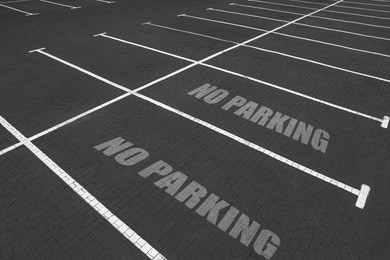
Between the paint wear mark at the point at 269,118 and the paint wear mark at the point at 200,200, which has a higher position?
the paint wear mark at the point at 269,118

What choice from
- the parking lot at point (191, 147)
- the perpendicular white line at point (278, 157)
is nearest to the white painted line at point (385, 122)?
the parking lot at point (191, 147)

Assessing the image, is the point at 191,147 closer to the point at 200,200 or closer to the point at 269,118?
the point at 200,200

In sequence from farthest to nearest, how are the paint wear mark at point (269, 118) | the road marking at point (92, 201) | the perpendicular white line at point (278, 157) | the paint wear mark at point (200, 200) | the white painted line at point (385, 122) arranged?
the white painted line at point (385, 122)
the paint wear mark at point (269, 118)
the perpendicular white line at point (278, 157)
the paint wear mark at point (200, 200)
the road marking at point (92, 201)

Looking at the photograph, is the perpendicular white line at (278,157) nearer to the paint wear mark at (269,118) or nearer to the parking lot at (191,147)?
the parking lot at (191,147)

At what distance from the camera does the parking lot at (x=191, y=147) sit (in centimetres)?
588

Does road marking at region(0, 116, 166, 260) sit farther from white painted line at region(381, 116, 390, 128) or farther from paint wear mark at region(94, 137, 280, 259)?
white painted line at region(381, 116, 390, 128)

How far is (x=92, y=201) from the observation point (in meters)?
6.50

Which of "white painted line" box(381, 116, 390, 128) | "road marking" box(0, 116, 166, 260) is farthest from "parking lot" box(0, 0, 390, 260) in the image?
"white painted line" box(381, 116, 390, 128)

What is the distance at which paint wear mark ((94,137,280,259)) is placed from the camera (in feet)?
19.3

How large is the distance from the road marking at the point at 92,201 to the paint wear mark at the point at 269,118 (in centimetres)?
509

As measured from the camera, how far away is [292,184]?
7164 mm

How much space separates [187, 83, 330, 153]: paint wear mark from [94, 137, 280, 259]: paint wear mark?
3320mm

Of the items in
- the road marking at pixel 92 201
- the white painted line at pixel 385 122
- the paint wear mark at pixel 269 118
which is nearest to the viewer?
the road marking at pixel 92 201

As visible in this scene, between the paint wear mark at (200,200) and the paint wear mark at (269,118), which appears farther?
the paint wear mark at (269,118)
